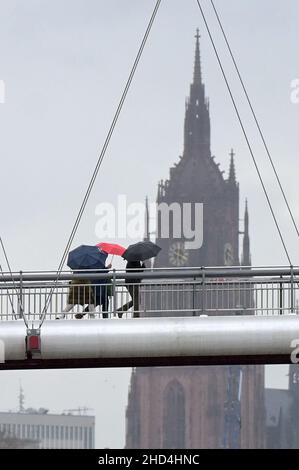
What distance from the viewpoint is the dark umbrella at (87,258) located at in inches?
1246

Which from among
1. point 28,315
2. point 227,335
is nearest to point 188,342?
point 227,335

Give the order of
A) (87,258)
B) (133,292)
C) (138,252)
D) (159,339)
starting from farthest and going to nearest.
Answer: (138,252)
(87,258)
(133,292)
(159,339)

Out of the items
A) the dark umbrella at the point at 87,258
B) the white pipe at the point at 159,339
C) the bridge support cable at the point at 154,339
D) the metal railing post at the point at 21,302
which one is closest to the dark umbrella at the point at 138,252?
the dark umbrella at the point at 87,258

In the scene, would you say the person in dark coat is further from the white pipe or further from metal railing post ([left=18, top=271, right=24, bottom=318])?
metal railing post ([left=18, top=271, right=24, bottom=318])

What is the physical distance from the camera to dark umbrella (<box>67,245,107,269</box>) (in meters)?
31.7

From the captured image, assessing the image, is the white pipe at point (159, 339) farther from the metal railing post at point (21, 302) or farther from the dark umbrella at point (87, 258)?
the dark umbrella at point (87, 258)

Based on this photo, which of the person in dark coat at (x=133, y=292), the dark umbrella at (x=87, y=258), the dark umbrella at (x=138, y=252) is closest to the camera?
the person in dark coat at (x=133, y=292)

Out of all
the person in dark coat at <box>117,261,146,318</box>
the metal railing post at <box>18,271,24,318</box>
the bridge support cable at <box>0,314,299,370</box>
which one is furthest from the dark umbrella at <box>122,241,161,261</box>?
the bridge support cable at <box>0,314,299,370</box>

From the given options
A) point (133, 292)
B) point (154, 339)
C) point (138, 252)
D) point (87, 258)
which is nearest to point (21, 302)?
point (87, 258)

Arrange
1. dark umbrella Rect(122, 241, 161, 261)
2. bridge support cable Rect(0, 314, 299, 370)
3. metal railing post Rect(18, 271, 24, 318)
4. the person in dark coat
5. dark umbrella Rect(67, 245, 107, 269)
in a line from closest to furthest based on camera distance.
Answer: bridge support cable Rect(0, 314, 299, 370)
metal railing post Rect(18, 271, 24, 318)
the person in dark coat
dark umbrella Rect(67, 245, 107, 269)
dark umbrella Rect(122, 241, 161, 261)

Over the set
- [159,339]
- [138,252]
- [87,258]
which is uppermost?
[138,252]

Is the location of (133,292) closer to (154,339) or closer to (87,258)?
(87,258)

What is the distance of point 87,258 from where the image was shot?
31.8 m
